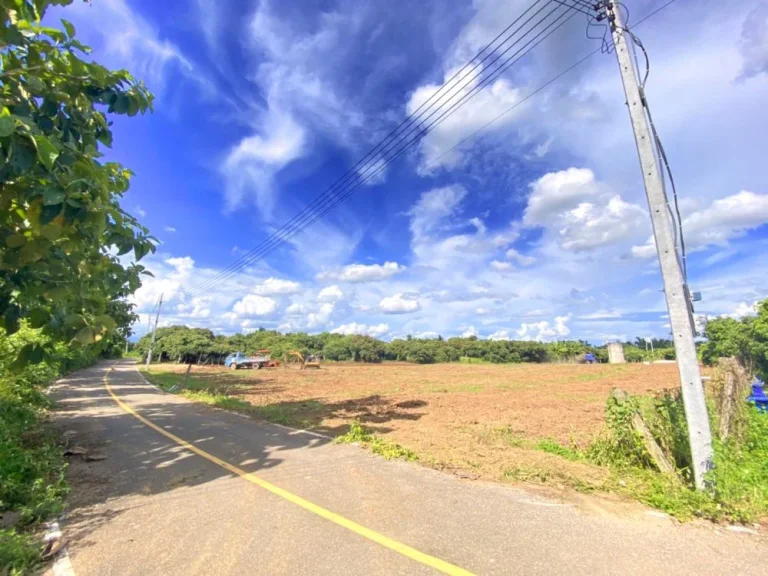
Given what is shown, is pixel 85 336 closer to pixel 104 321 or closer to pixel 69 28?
pixel 104 321

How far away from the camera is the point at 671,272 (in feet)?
18.1

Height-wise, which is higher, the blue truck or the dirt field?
the blue truck

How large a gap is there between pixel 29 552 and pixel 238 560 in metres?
1.85

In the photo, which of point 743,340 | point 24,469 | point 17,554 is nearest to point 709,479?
point 17,554

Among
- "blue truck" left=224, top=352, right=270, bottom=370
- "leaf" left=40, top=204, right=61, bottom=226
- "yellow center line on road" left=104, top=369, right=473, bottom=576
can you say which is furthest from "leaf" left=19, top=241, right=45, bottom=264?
"blue truck" left=224, top=352, right=270, bottom=370

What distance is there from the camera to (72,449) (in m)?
7.70

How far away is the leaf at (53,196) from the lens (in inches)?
101

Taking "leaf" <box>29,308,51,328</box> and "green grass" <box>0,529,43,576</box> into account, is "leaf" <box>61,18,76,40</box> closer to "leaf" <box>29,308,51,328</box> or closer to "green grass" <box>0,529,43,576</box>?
"leaf" <box>29,308,51,328</box>

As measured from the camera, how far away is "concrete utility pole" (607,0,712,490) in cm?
512

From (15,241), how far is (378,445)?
6255mm

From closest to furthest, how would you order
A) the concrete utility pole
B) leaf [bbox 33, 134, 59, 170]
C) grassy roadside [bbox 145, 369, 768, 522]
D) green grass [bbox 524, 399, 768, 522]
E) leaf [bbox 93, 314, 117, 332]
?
leaf [bbox 33, 134, 59, 170]
leaf [bbox 93, 314, 117, 332]
green grass [bbox 524, 399, 768, 522]
grassy roadside [bbox 145, 369, 768, 522]
the concrete utility pole

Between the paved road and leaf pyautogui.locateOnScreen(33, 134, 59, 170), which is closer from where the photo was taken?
leaf pyautogui.locateOnScreen(33, 134, 59, 170)

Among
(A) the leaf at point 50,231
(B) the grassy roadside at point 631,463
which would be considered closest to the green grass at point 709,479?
(B) the grassy roadside at point 631,463

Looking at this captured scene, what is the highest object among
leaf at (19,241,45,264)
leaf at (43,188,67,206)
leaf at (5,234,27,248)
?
Answer: leaf at (43,188,67,206)
